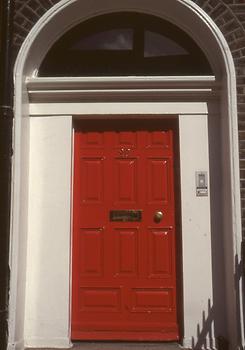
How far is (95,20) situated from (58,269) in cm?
281

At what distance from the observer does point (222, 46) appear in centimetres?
470

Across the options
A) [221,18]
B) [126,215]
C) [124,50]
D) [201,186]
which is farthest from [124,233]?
[221,18]

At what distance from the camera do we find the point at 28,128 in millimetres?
4906

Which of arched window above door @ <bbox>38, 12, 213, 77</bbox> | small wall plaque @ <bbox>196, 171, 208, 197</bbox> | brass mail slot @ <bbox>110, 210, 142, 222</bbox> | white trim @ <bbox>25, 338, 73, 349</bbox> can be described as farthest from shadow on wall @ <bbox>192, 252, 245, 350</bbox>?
arched window above door @ <bbox>38, 12, 213, 77</bbox>

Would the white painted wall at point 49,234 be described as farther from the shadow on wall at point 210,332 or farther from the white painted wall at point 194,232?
the shadow on wall at point 210,332

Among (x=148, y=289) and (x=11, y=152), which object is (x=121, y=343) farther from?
(x=11, y=152)

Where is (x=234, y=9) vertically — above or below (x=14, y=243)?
above

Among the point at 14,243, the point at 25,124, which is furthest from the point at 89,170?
the point at 14,243

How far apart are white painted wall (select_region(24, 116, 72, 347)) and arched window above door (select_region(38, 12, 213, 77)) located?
700mm

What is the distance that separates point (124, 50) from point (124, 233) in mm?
2057

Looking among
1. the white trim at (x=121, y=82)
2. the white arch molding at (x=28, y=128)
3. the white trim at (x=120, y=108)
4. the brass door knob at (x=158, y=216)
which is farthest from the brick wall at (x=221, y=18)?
the brass door knob at (x=158, y=216)

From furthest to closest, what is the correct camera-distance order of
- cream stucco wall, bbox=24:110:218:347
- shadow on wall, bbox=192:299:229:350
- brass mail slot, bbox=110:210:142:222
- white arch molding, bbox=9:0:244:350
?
brass mail slot, bbox=110:210:142:222 < cream stucco wall, bbox=24:110:218:347 < shadow on wall, bbox=192:299:229:350 < white arch molding, bbox=9:0:244:350

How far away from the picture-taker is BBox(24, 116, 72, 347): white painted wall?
4.66 metres

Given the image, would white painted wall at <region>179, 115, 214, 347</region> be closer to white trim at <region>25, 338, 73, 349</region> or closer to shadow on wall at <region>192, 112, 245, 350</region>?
shadow on wall at <region>192, 112, 245, 350</region>
